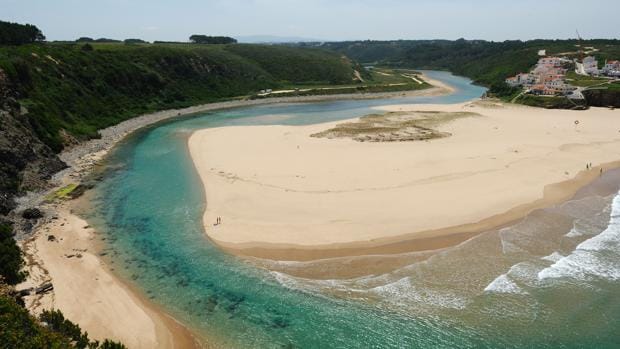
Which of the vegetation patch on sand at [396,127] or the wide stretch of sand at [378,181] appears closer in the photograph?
the wide stretch of sand at [378,181]

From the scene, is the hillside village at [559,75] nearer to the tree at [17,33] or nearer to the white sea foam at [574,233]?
the white sea foam at [574,233]

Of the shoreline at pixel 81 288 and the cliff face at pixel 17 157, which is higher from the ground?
the cliff face at pixel 17 157

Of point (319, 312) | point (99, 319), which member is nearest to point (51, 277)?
point (99, 319)

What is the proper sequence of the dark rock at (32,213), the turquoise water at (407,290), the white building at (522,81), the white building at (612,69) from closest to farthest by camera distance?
the turquoise water at (407,290)
the dark rock at (32,213)
the white building at (522,81)
the white building at (612,69)

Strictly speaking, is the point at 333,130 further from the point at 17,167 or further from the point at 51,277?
the point at 51,277

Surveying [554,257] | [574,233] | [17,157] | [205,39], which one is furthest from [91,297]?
[205,39]

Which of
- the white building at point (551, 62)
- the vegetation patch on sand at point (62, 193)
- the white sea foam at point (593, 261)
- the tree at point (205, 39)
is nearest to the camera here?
the white sea foam at point (593, 261)

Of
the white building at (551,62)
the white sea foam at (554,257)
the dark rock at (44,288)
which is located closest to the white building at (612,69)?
the white building at (551,62)
